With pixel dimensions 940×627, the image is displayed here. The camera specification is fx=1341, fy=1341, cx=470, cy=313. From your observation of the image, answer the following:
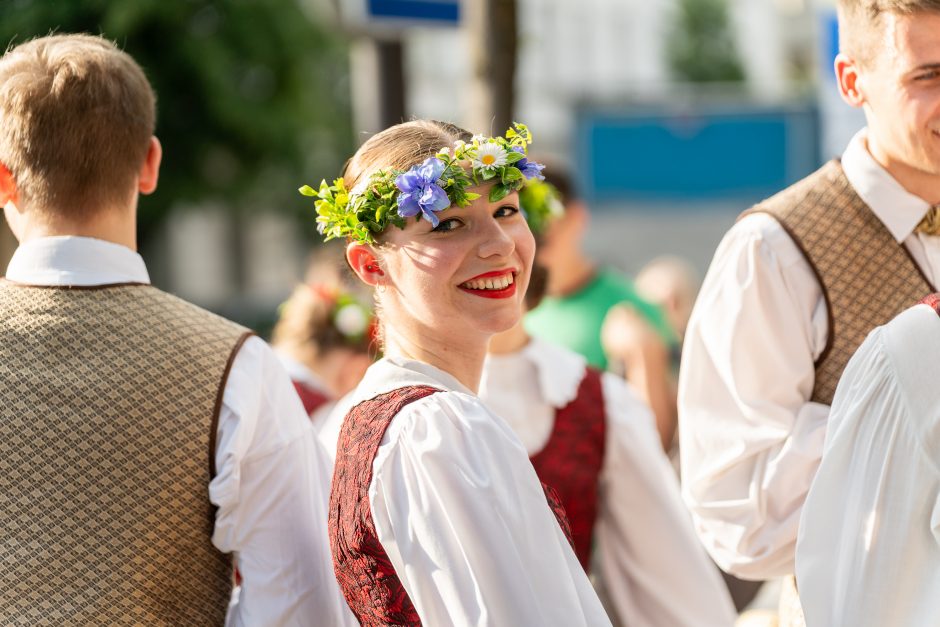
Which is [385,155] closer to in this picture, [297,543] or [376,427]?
[376,427]

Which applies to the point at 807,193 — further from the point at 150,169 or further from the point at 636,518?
the point at 150,169

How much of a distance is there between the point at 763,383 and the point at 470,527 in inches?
Answer: 36.9

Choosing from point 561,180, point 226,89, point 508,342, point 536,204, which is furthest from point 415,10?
point 226,89

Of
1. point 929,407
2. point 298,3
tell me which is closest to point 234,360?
point 929,407

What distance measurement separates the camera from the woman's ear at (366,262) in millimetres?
2387

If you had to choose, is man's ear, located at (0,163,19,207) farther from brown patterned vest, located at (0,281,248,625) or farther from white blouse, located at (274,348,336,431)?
white blouse, located at (274,348,336,431)

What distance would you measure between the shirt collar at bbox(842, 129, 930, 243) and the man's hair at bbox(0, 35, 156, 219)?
4.74ft

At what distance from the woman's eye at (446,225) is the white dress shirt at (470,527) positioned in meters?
0.36

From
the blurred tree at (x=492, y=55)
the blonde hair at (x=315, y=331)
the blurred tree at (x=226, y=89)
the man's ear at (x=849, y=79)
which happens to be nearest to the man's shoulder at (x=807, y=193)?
the man's ear at (x=849, y=79)

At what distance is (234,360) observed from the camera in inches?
101

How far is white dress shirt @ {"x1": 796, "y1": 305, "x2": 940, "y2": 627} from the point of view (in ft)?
6.35

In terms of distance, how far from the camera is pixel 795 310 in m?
2.67

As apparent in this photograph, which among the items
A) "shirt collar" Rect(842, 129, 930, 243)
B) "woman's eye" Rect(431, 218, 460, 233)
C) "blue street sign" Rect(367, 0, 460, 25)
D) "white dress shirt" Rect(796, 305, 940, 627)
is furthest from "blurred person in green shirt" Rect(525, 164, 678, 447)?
"white dress shirt" Rect(796, 305, 940, 627)

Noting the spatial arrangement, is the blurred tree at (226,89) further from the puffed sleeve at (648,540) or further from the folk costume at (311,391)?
the puffed sleeve at (648,540)
